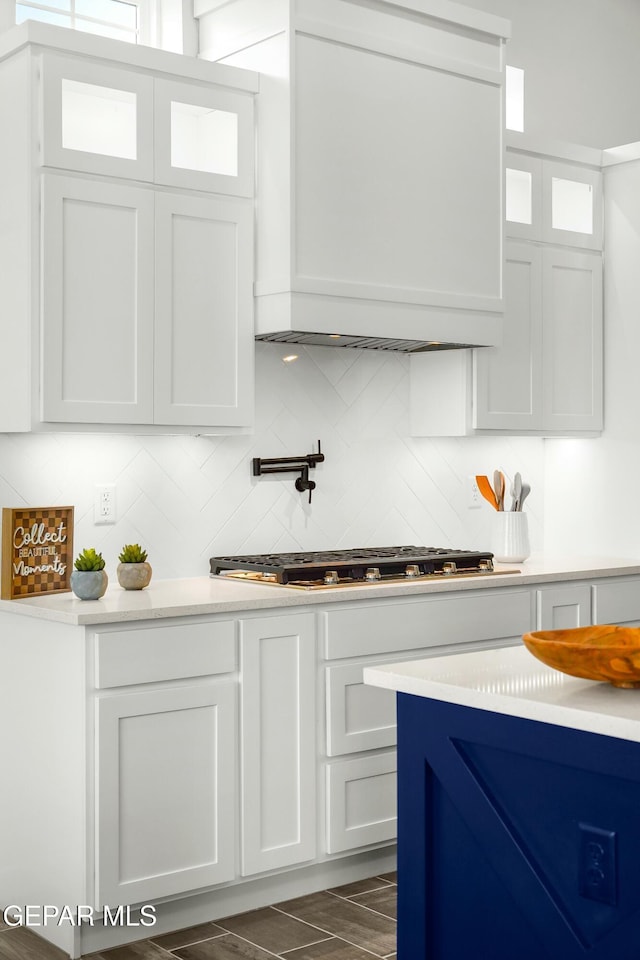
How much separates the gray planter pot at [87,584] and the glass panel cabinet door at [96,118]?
1.13m

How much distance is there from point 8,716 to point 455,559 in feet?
5.09

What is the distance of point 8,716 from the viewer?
3.33m

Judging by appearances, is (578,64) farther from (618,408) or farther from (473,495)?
(473,495)

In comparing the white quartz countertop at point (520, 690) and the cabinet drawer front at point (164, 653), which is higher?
the white quartz countertop at point (520, 690)

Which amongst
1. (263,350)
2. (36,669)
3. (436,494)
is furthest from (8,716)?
(436,494)

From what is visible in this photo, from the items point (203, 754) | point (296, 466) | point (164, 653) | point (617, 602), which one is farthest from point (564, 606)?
point (164, 653)

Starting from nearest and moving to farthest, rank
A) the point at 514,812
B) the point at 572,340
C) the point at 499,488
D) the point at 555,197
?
the point at 514,812 < the point at 499,488 < the point at 572,340 < the point at 555,197

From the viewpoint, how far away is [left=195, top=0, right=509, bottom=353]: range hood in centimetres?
360

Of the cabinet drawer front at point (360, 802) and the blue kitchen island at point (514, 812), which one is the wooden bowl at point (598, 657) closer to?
the blue kitchen island at point (514, 812)

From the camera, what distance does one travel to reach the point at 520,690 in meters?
2.00

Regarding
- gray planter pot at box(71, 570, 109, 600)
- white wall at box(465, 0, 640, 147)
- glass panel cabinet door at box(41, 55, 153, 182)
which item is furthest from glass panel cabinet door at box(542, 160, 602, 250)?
gray planter pot at box(71, 570, 109, 600)

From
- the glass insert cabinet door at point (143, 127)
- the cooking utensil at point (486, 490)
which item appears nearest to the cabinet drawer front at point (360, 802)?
the cooking utensil at point (486, 490)

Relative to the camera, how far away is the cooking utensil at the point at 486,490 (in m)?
4.51

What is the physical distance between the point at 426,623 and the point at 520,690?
1.70 meters
